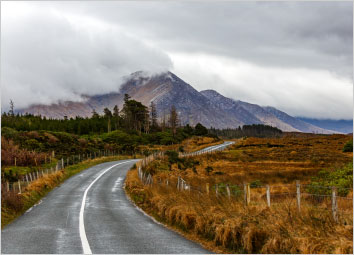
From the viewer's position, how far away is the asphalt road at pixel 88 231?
10.5m

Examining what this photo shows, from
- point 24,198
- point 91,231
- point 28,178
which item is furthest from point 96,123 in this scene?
point 91,231

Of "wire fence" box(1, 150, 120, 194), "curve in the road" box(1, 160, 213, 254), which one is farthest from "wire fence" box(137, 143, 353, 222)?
"wire fence" box(1, 150, 120, 194)

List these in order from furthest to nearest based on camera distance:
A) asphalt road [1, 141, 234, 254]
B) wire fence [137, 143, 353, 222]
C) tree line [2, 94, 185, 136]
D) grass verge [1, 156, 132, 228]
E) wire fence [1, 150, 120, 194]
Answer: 1. tree line [2, 94, 185, 136]
2. wire fence [1, 150, 120, 194]
3. grass verge [1, 156, 132, 228]
4. wire fence [137, 143, 353, 222]
5. asphalt road [1, 141, 234, 254]

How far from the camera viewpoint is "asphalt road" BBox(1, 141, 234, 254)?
10516mm

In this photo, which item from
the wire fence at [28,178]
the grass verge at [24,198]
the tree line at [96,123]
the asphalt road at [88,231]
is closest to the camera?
the asphalt road at [88,231]

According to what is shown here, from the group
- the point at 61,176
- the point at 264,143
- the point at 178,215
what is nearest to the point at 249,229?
the point at 178,215

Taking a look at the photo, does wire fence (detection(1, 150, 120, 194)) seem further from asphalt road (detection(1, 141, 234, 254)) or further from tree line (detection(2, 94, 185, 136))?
tree line (detection(2, 94, 185, 136))

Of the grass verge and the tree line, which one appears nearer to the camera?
the grass verge

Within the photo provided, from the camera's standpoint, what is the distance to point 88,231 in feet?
43.1

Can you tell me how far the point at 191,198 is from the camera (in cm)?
1516

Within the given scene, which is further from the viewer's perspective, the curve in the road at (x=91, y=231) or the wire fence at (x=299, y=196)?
the wire fence at (x=299, y=196)

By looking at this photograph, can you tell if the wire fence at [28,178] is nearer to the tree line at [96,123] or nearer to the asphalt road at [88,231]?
the asphalt road at [88,231]

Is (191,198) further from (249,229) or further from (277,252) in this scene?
(277,252)

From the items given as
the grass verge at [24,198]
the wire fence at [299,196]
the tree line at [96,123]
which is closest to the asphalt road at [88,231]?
the grass verge at [24,198]
